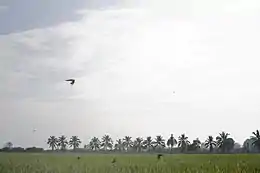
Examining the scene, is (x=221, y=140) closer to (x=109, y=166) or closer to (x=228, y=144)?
(x=228, y=144)

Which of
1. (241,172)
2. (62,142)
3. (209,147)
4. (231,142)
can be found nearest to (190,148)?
(209,147)

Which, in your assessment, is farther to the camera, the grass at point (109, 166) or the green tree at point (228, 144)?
the green tree at point (228, 144)

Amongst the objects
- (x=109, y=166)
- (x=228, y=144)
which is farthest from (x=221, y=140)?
(x=109, y=166)

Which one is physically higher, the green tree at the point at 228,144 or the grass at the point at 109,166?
the green tree at the point at 228,144

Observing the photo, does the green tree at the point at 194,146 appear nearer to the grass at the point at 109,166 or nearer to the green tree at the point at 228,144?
the green tree at the point at 228,144

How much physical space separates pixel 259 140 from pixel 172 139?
27.5 metres

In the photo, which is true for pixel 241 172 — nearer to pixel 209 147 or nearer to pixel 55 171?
pixel 55 171

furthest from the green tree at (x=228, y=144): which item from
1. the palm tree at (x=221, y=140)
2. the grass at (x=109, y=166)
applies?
the grass at (x=109, y=166)

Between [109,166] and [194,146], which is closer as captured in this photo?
[109,166]

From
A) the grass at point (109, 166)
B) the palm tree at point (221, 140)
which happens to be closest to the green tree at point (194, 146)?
the palm tree at point (221, 140)

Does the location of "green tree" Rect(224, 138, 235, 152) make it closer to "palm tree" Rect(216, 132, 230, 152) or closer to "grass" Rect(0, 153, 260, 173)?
"palm tree" Rect(216, 132, 230, 152)

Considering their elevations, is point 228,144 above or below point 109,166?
above

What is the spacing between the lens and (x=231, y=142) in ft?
240

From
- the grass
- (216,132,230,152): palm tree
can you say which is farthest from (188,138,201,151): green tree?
the grass
